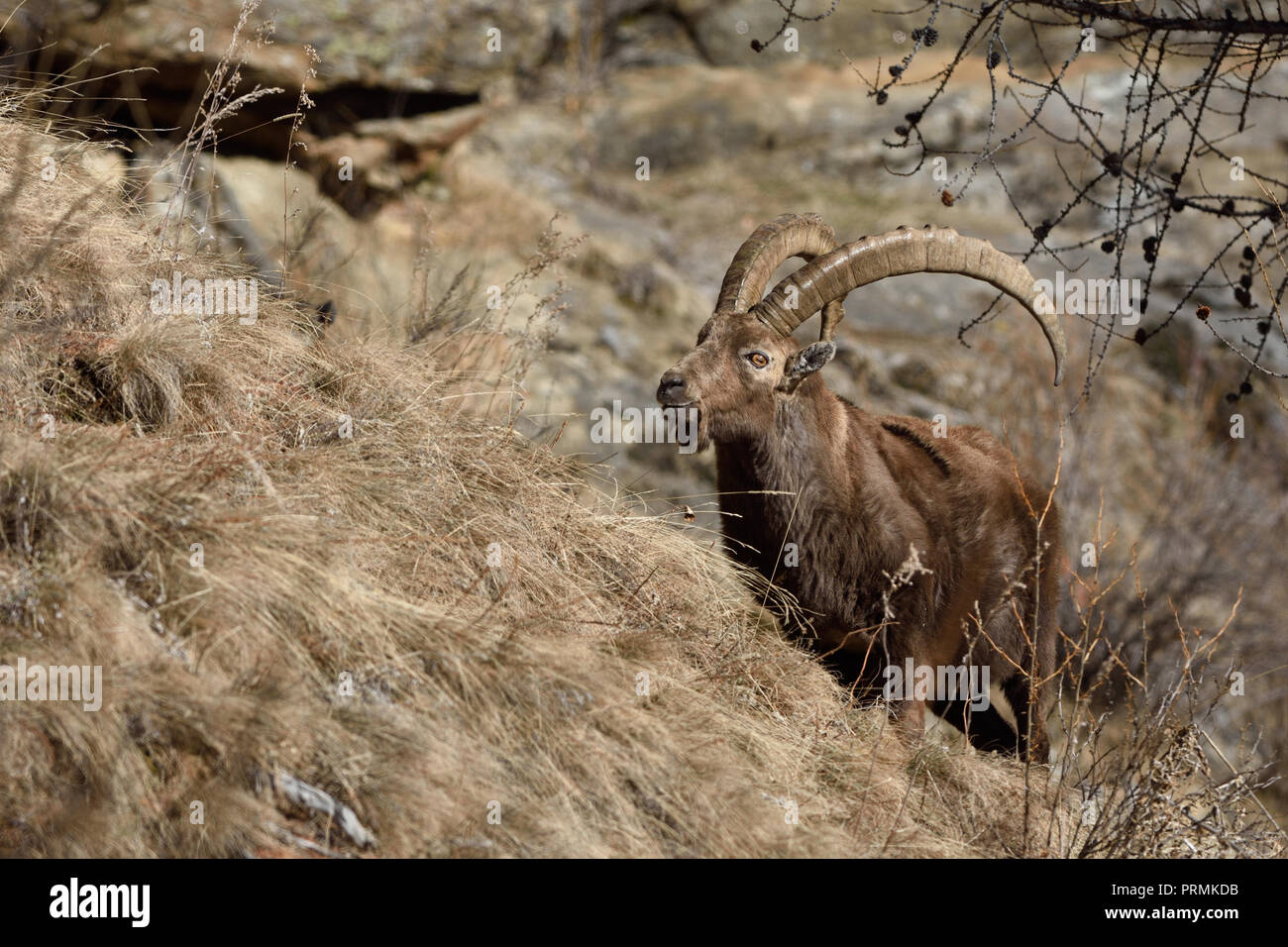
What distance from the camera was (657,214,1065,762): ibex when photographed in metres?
5.64

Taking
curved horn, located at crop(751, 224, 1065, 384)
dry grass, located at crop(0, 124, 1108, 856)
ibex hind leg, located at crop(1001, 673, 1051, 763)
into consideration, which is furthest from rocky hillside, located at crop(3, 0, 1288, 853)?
curved horn, located at crop(751, 224, 1065, 384)

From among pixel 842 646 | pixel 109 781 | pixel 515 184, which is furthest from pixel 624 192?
pixel 109 781

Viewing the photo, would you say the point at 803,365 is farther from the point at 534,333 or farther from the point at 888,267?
the point at 534,333

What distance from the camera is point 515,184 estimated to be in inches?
599

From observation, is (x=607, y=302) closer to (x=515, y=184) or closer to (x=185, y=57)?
(x=515, y=184)

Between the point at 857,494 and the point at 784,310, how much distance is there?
0.97 metres

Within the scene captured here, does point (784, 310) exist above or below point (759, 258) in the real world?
below

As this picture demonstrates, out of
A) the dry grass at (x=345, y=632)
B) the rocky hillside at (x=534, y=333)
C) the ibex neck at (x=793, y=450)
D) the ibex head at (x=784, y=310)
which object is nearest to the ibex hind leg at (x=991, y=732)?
the rocky hillside at (x=534, y=333)

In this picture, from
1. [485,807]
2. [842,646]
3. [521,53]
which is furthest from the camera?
[521,53]

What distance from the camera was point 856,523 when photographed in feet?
18.9

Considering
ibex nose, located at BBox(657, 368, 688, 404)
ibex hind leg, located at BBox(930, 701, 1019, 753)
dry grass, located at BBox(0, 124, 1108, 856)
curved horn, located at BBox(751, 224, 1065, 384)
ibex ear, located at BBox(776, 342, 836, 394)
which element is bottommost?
ibex hind leg, located at BBox(930, 701, 1019, 753)

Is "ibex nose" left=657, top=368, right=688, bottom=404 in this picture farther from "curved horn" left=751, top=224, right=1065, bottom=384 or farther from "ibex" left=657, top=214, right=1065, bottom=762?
"curved horn" left=751, top=224, right=1065, bottom=384

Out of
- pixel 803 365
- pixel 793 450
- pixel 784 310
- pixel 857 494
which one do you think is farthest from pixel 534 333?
pixel 857 494
